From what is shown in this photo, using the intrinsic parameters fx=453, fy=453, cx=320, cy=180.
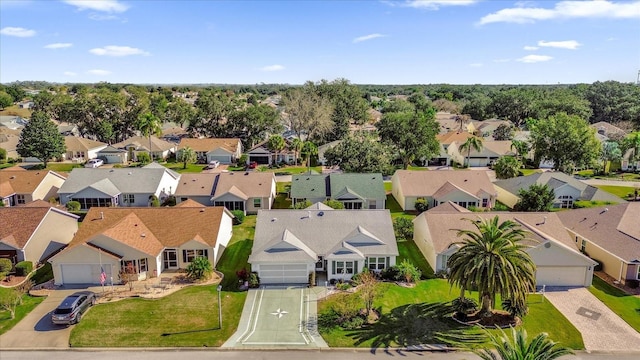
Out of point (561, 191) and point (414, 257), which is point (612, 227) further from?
point (414, 257)

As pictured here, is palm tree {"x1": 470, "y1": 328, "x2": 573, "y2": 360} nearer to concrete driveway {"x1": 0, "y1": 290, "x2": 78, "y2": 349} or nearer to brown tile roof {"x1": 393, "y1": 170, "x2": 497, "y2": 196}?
concrete driveway {"x1": 0, "y1": 290, "x2": 78, "y2": 349}

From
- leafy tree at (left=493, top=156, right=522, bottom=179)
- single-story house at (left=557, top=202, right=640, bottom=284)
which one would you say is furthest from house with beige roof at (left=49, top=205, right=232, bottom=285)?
leafy tree at (left=493, top=156, right=522, bottom=179)

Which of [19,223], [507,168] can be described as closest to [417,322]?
[19,223]

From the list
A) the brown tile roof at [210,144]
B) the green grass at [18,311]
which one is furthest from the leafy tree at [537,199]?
the brown tile roof at [210,144]

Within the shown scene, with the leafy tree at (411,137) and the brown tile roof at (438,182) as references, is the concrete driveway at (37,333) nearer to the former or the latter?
the brown tile roof at (438,182)

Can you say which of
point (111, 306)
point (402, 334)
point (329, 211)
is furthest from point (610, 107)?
point (111, 306)

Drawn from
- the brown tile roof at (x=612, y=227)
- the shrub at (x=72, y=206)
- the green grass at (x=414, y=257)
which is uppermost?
the brown tile roof at (x=612, y=227)
